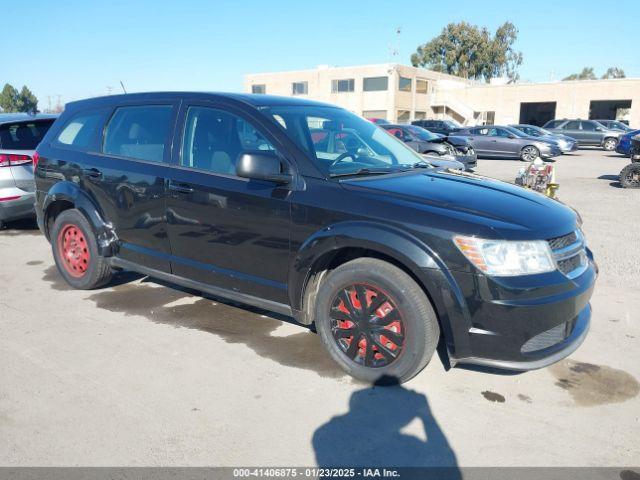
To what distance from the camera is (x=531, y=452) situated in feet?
8.66

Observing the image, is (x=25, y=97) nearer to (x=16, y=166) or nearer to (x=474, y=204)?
(x=16, y=166)

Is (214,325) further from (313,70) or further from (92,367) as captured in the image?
(313,70)

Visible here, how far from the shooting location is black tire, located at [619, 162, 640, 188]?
473 inches

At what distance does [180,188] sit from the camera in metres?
3.90

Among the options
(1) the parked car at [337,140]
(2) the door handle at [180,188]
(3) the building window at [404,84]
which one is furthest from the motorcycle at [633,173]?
(3) the building window at [404,84]

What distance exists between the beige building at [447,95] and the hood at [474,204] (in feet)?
144

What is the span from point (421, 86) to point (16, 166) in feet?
155

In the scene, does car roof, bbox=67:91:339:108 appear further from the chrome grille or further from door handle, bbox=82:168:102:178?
the chrome grille

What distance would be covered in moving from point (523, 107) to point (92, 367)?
4972 centimetres

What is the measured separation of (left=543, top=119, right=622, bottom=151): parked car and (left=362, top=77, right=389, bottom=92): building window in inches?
824

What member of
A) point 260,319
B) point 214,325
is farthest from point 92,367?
point 260,319

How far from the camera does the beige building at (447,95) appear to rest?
42.3 m

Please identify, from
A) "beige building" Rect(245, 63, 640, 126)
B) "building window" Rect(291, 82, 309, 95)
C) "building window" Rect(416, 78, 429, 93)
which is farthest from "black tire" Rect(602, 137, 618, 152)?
"building window" Rect(291, 82, 309, 95)

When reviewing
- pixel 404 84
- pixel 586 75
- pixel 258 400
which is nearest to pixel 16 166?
pixel 258 400
